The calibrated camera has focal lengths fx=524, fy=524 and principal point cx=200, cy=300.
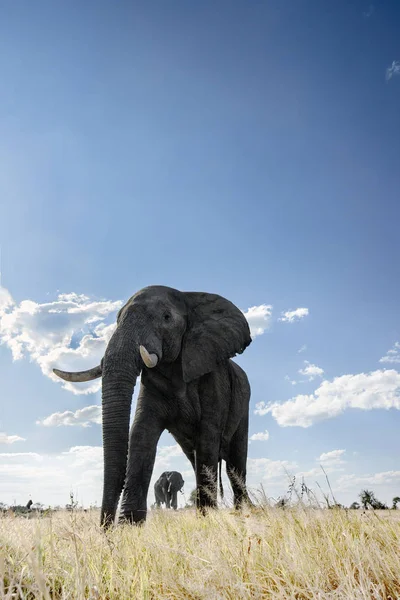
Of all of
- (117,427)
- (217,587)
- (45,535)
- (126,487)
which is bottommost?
(217,587)

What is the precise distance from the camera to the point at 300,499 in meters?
5.02

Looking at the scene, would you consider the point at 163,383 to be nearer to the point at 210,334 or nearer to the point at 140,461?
the point at 210,334

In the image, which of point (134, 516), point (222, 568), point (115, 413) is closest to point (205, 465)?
point (134, 516)

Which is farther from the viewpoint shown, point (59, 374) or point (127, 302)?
point (59, 374)

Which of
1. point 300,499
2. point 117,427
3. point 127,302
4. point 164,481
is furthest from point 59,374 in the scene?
point 164,481

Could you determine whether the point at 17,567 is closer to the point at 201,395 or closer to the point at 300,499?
the point at 300,499

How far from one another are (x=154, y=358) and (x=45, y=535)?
4551 mm

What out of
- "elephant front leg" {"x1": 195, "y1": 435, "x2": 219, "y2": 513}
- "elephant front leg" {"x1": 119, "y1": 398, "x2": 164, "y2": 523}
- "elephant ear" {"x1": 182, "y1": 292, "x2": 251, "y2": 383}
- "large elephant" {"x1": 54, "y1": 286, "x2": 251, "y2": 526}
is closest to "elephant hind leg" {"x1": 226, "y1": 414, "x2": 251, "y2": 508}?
"large elephant" {"x1": 54, "y1": 286, "x2": 251, "y2": 526}

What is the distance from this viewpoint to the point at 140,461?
31.5ft

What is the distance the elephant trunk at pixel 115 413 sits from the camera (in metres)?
8.37

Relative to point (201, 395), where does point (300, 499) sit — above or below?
below

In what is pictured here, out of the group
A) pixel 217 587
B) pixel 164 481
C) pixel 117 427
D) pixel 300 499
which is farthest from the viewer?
pixel 164 481

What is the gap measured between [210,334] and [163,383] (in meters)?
1.39

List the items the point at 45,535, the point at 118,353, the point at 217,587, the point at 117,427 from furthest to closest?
the point at 118,353 → the point at 117,427 → the point at 45,535 → the point at 217,587
